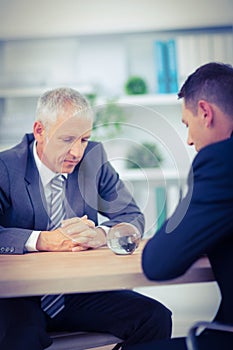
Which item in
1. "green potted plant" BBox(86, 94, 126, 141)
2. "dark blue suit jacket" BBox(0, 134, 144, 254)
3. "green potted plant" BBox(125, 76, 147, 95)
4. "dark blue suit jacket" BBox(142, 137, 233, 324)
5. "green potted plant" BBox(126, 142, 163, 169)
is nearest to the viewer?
"dark blue suit jacket" BBox(142, 137, 233, 324)

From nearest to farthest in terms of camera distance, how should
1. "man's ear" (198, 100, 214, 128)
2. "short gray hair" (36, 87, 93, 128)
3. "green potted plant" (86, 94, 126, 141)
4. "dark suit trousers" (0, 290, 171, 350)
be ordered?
"man's ear" (198, 100, 214, 128) < "dark suit trousers" (0, 290, 171, 350) < "short gray hair" (36, 87, 93, 128) < "green potted plant" (86, 94, 126, 141)

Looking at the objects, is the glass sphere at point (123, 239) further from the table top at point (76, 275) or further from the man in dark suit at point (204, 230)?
the man in dark suit at point (204, 230)

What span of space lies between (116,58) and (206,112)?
210 cm

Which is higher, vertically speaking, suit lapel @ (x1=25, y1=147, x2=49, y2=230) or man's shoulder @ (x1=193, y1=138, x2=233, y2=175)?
man's shoulder @ (x1=193, y1=138, x2=233, y2=175)

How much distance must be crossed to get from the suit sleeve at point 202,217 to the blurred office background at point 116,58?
6.73 feet

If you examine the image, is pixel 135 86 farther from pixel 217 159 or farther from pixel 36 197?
pixel 217 159

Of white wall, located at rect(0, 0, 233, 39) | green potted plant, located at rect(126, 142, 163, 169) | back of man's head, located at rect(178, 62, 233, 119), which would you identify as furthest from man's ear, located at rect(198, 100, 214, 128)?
white wall, located at rect(0, 0, 233, 39)

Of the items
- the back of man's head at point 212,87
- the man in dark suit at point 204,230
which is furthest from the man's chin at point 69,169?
the man in dark suit at point 204,230

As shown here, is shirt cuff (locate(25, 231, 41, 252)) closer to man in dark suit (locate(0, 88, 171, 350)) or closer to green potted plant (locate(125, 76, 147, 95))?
man in dark suit (locate(0, 88, 171, 350))

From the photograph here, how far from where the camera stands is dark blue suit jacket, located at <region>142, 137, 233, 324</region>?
3.83ft

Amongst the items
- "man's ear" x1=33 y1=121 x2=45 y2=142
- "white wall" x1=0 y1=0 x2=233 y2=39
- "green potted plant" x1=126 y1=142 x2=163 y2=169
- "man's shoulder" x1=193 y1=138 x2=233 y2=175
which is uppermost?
"white wall" x1=0 y1=0 x2=233 y2=39

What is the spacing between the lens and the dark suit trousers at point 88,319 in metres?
1.54

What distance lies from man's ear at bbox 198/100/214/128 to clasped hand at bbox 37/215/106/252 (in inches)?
18.7

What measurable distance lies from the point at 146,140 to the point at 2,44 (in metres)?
0.99
